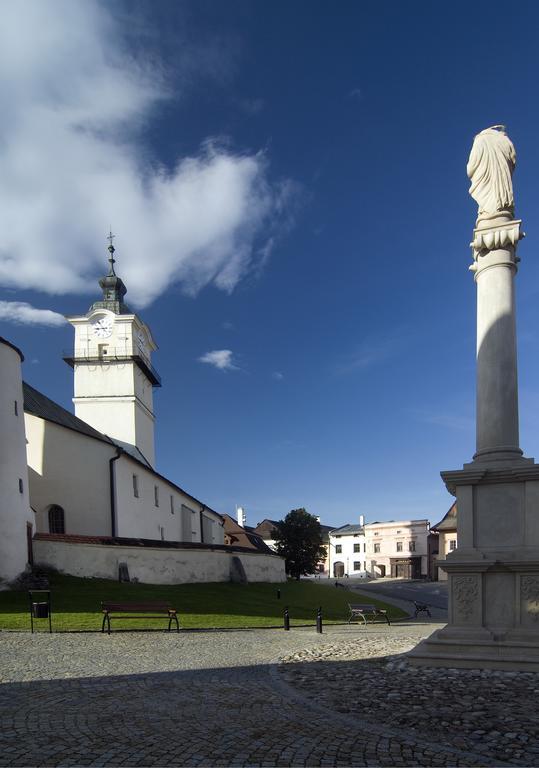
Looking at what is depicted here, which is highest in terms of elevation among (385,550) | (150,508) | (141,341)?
(141,341)

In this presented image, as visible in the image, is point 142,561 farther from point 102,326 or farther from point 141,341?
point 141,341

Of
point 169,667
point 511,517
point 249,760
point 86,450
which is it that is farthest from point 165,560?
point 249,760

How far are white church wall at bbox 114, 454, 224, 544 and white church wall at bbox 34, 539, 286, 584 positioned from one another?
5388mm

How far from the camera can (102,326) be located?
4916 centimetres

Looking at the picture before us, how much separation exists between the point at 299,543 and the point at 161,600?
38.7 m

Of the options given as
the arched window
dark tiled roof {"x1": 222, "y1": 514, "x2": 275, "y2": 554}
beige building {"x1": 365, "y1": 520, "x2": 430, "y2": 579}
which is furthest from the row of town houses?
the arched window

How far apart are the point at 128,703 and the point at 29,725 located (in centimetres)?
128

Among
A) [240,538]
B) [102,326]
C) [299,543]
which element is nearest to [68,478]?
[102,326]

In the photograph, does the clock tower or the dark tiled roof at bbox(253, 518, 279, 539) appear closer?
the clock tower

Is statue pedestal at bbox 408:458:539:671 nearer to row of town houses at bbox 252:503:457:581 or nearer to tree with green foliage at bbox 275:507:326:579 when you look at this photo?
tree with green foliage at bbox 275:507:326:579

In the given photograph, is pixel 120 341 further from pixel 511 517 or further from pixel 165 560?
pixel 511 517

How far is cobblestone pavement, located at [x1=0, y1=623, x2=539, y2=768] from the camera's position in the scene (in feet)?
18.1

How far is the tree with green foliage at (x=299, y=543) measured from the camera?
196 feet

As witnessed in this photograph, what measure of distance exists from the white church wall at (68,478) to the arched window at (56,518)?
0.24m
